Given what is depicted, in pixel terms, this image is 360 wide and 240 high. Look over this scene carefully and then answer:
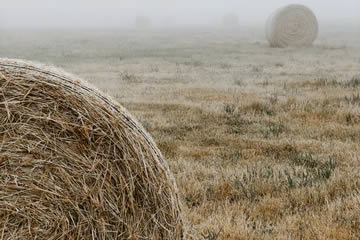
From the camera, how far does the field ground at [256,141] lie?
4688 millimetres

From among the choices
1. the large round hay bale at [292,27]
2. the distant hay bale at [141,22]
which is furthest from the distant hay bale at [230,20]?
the large round hay bale at [292,27]

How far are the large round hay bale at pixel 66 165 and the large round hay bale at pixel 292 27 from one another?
20432 millimetres

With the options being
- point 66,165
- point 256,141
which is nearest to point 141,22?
point 256,141

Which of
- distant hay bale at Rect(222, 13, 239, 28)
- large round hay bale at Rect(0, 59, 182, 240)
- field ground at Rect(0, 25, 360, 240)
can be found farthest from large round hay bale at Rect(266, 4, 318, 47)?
distant hay bale at Rect(222, 13, 239, 28)

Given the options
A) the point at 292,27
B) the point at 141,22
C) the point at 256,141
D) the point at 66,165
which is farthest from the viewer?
the point at 141,22

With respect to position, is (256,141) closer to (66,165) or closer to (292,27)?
(66,165)

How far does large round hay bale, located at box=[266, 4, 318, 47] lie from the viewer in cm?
2323

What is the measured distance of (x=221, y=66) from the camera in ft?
56.2

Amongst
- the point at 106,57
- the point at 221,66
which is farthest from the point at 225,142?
the point at 106,57

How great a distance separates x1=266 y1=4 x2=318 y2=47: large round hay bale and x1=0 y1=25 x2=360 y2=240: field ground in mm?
6807

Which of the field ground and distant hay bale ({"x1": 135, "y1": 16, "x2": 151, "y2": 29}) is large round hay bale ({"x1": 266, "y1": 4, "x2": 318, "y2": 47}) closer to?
the field ground

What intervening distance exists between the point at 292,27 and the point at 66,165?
68.8ft

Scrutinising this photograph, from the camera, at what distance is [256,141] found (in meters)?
7.49

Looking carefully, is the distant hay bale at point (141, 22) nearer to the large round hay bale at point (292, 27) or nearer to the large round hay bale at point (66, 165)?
the large round hay bale at point (292, 27)
